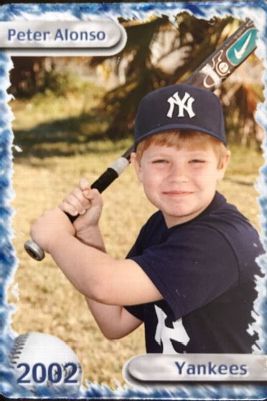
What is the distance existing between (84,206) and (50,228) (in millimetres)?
111

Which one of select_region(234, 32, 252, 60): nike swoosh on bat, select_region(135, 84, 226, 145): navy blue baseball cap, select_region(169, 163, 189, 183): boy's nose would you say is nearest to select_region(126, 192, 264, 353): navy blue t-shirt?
select_region(169, 163, 189, 183): boy's nose

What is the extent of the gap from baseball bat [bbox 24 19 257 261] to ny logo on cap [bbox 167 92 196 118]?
0.13 meters

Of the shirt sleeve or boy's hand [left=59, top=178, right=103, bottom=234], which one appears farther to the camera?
boy's hand [left=59, top=178, right=103, bottom=234]

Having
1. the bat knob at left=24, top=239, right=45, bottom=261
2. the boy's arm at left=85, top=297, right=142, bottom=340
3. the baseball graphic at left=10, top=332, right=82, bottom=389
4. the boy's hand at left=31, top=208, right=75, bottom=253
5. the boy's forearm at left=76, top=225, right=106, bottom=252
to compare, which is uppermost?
the boy's hand at left=31, top=208, right=75, bottom=253

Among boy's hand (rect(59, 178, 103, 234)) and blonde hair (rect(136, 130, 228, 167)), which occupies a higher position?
blonde hair (rect(136, 130, 228, 167))

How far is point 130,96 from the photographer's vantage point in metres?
2.21

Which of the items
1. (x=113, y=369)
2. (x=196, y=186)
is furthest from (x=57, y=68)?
(x=113, y=369)

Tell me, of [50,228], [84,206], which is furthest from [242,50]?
[50,228]

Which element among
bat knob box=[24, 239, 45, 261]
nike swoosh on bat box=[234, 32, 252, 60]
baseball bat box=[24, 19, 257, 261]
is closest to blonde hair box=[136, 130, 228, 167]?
baseball bat box=[24, 19, 257, 261]

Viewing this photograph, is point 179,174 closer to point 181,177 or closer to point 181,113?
point 181,177

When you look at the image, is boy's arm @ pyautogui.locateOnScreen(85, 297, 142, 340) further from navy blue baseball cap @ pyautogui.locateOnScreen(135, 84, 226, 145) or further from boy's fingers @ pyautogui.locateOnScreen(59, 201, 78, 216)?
navy blue baseball cap @ pyautogui.locateOnScreen(135, 84, 226, 145)

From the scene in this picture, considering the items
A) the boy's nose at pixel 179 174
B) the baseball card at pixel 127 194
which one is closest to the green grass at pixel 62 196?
the baseball card at pixel 127 194

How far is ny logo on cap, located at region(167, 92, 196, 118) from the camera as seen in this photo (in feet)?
6.75

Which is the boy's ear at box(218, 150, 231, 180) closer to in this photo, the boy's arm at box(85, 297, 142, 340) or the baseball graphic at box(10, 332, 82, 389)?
the boy's arm at box(85, 297, 142, 340)
